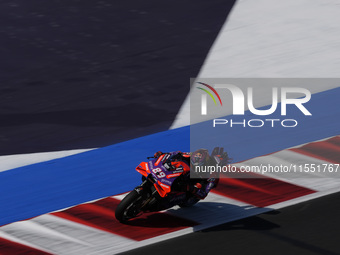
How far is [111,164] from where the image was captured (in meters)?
12.7

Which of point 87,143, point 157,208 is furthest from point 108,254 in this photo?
point 87,143

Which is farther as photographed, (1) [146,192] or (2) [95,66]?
(2) [95,66]

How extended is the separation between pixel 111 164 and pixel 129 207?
2451mm

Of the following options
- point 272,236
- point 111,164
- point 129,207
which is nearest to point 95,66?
point 111,164

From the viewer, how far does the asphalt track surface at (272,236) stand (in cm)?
942

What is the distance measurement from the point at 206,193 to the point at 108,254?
4.98ft

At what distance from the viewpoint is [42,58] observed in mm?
17250

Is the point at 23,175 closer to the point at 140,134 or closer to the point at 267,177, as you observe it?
the point at 140,134

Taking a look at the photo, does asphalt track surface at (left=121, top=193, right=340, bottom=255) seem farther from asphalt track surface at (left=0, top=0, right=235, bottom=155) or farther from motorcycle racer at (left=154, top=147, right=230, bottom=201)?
asphalt track surface at (left=0, top=0, right=235, bottom=155)

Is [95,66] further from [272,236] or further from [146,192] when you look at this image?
[272,236]

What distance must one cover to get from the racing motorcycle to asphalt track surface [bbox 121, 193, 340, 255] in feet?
1.97

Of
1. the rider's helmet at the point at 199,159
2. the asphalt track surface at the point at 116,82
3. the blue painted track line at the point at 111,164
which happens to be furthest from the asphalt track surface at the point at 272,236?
the blue painted track line at the point at 111,164

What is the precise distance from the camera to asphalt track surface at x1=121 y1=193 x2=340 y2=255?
30.9 feet

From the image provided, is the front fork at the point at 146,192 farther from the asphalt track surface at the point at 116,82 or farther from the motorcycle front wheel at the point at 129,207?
the asphalt track surface at the point at 116,82
